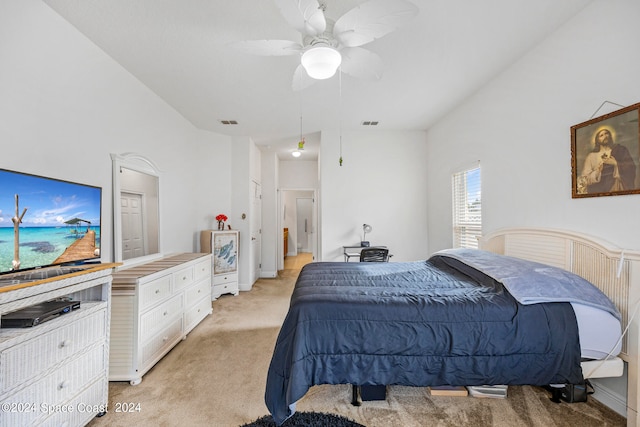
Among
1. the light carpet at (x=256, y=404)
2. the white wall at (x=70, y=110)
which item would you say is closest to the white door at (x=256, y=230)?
the white wall at (x=70, y=110)

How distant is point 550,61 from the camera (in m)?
2.16

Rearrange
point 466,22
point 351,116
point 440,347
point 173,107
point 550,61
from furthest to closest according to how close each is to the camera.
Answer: point 351,116, point 173,107, point 550,61, point 466,22, point 440,347

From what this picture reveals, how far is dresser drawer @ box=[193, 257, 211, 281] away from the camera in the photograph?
3150 mm

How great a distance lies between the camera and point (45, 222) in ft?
5.39

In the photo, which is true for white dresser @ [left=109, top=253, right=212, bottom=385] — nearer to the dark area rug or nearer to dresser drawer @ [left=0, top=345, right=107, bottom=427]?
dresser drawer @ [left=0, top=345, right=107, bottom=427]

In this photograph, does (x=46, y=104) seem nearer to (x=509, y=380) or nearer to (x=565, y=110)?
(x=509, y=380)

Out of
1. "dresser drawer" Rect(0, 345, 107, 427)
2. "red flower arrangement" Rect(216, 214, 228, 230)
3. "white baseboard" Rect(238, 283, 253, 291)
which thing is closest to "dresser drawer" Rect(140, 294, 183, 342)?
"dresser drawer" Rect(0, 345, 107, 427)

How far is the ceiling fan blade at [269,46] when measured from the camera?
1669 millimetres

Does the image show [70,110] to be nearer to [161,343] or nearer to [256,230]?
[161,343]

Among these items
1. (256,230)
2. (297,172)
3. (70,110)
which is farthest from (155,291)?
(297,172)

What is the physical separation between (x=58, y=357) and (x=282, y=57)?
2661 mm

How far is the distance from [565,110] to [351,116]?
7.93 ft

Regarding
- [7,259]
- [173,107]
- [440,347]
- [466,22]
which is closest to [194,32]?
[173,107]

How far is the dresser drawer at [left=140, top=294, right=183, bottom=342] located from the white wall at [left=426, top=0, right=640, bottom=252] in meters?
3.44
